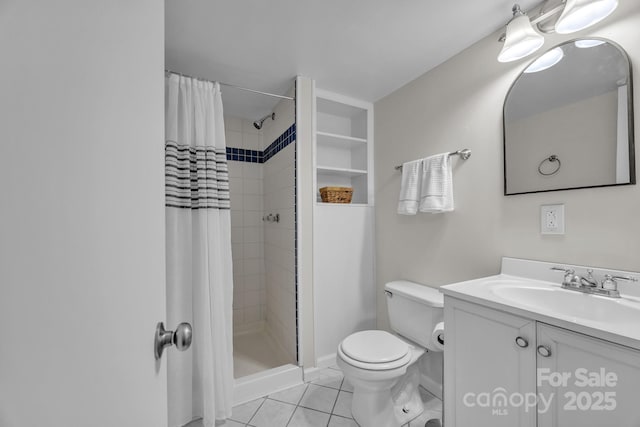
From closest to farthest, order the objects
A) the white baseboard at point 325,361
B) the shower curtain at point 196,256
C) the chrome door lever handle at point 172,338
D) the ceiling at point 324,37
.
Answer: the chrome door lever handle at point 172,338, the ceiling at point 324,37, the shower curtain at point 196,256, the white baseboard at point 325,361

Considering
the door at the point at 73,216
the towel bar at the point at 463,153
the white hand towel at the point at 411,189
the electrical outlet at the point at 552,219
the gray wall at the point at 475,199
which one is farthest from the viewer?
the white hand towel at the point at 411,189

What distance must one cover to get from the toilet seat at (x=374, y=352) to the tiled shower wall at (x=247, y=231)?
154 centimetres

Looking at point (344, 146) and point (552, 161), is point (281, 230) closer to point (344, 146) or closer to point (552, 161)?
point (344, 146)

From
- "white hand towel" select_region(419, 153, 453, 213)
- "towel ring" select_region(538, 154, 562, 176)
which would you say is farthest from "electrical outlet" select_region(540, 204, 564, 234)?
"white hand towel" select_region(419, 153, 453, 213)

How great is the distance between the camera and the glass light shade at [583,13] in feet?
3.11

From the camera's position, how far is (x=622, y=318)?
35.7 inches

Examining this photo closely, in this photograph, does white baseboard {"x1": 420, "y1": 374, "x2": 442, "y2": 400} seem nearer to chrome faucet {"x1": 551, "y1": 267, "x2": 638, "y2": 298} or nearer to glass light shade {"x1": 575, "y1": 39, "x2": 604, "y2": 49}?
chrome faucet {"x1": 551, "y1": 267, "x2": 638, "y2": 298}

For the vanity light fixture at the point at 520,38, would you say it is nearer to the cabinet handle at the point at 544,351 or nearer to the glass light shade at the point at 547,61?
the glass light shade at the point at 547,61

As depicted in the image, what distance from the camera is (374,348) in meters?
1.48

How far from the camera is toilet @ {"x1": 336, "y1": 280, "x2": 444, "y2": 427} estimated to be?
1.35 metres

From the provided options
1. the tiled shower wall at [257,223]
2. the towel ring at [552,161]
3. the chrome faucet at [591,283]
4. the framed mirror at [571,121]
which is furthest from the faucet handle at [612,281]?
the tiled shower wall at [257,223]

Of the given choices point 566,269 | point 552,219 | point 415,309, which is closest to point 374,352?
point 415,309

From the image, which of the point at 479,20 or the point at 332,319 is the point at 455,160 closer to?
the point at 479,20

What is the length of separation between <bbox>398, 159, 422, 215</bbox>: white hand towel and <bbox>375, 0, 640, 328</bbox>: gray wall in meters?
0.13
